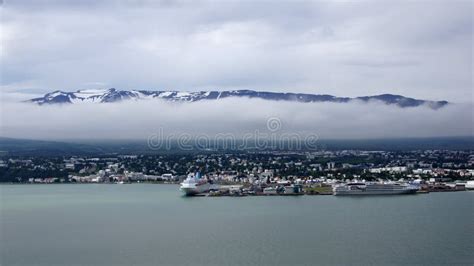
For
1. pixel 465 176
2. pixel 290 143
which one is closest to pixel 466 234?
pixel 465 176

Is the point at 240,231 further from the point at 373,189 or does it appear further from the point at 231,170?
the point at 231,170

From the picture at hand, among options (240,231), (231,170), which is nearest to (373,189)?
(240,231)

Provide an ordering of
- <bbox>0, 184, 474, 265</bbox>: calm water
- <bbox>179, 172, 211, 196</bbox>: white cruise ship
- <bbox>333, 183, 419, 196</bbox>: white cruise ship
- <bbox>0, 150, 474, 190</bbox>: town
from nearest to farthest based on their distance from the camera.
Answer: <bbox>0, 184, 474, 265</bbox>: calm water → <bbox>333, 183, 419, 196</bbox>: white cruise ship → <bbox>179, 172, 211, 196</bbox>: white cruise ship → <bbox>0, 150, 474, 190</bbox>: town

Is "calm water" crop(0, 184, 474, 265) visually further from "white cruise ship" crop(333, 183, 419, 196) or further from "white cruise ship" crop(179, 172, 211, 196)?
"white cruise ship" crop(179, 172, 211, 196)

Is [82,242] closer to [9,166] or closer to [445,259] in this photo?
[445,259]

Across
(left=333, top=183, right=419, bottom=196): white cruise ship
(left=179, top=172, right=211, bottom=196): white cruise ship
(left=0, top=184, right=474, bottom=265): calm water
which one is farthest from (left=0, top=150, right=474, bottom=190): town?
(left=0, top=184, right=474, bottom=265): calm water
